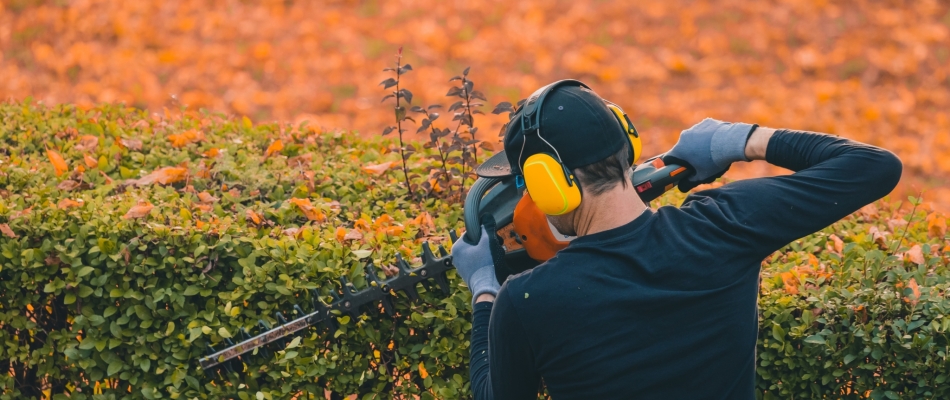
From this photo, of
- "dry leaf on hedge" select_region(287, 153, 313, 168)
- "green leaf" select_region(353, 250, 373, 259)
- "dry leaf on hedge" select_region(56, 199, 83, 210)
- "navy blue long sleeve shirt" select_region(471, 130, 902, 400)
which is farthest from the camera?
"dry leaf on hedge" select_region(287, 153, 313, 168)

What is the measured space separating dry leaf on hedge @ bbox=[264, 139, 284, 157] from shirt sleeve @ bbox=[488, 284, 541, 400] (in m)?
2.32

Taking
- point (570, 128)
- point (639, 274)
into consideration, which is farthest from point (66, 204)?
point (639, 274)

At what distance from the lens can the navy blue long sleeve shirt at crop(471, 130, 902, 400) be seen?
1.95 m

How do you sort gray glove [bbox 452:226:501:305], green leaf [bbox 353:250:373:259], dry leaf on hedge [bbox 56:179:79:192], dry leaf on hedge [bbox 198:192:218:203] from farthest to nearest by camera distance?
dry leaf on hedge [bbox 56:179:79:192] → dry leaf on hedge [bbox 198:192:218:203] → green leaf [bbox 353:250:373:259] → gray glove [bbox 452:226:501:305]

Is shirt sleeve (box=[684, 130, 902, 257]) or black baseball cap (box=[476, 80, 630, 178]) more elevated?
black baseball cap (box=[476, 80, 630, 178])

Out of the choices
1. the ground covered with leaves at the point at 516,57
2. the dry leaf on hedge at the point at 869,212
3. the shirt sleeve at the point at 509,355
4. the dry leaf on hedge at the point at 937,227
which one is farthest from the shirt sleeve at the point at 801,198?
the ground covered with leaves at the point at 516,57

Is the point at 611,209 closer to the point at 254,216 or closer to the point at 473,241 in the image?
the point at 473,241

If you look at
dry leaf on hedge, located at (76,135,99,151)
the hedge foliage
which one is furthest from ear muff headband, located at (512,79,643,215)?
dry leaf on hedge, located at (76,135,99,151)

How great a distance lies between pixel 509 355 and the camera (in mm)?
1997

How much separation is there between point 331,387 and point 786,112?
6014mm

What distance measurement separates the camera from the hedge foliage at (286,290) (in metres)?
2.69

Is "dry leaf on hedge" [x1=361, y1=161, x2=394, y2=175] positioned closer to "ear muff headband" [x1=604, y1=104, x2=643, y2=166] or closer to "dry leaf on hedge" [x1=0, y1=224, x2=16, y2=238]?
"dry leaf on hedge" [x1=0, y1=224, x2=16, y2=238]

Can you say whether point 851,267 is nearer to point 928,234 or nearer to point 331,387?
point 928,234

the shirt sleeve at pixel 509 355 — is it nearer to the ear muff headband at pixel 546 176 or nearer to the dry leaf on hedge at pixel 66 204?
the ear muff headband at pixel 546 176
